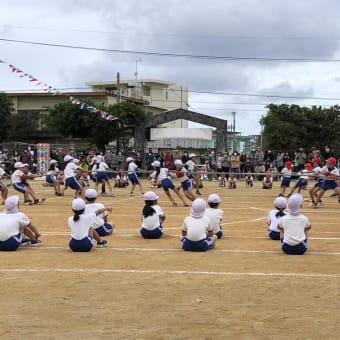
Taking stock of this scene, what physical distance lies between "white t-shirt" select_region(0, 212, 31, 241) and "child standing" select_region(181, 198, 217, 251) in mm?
2945

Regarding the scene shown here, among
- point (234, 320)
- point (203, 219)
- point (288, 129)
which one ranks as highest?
point (288, 129)

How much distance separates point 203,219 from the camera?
34.9 ft

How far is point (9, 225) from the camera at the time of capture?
1062 centimetres

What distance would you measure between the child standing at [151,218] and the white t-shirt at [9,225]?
103 inches

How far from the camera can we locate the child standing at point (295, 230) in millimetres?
10227

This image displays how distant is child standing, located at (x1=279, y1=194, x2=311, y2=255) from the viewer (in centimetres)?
1023

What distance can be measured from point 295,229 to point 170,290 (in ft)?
11.4

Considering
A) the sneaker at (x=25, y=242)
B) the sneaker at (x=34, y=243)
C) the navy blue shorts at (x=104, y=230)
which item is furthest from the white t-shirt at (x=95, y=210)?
the sneaker at (x=25, y=242)

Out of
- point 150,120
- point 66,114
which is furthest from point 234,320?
point 66,114

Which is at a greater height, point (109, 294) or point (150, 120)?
point (150, 120)

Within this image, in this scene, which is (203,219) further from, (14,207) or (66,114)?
(66,114)

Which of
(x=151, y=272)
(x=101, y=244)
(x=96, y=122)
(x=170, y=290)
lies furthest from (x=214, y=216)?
(x=96, y=122)

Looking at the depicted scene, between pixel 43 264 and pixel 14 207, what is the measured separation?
174 cm

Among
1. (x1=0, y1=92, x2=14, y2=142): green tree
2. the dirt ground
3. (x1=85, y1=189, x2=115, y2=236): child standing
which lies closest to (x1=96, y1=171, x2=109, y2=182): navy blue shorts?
the dirt ground
